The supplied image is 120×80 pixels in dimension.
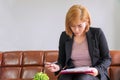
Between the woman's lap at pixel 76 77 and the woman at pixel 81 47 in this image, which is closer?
the woman's lap at pixel 76 77

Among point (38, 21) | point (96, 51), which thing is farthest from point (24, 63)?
point (96, 51)

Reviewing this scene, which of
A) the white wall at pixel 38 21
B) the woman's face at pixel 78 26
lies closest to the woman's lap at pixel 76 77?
the woman's face at pixel 78 26

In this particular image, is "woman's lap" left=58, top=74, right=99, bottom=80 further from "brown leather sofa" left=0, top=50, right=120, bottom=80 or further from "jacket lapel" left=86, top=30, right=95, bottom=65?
"brown leather sofa" left=0, top=50, right=120, bottom=80

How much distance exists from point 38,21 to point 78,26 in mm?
1193

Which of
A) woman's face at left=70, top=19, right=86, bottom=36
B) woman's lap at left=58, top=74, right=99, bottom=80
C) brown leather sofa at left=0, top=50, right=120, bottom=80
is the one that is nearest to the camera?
woman's lap at left=58, top=74, right=99, bottom=80

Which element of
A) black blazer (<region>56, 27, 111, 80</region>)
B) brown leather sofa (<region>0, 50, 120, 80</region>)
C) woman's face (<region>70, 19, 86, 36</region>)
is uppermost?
woman's face (<region>70, 19, 86, 36</region>)

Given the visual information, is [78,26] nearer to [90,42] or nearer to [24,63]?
A: [90,42]

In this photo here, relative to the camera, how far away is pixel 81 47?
1.96 metres

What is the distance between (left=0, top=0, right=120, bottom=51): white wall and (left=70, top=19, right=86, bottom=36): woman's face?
104 cm

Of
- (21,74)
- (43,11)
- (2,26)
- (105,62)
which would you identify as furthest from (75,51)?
(2,26)

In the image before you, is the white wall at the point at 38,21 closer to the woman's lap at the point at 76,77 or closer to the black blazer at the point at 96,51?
the black blazer at the point at 96,51

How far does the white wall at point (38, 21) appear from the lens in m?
2.89

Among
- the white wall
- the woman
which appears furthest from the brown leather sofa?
the woman

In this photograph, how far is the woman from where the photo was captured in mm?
1823
